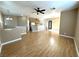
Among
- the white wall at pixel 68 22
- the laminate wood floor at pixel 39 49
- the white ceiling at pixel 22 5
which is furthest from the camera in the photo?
the white wall at pixel 68 22

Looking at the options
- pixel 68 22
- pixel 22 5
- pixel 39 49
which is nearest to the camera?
pixel 39 49

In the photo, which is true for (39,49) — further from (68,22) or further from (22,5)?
(68,22)

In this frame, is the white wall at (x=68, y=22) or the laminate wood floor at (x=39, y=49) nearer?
the laminate wood floor at (x=39, y=49)

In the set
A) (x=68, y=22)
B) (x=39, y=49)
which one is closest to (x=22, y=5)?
(x=39, y=49)

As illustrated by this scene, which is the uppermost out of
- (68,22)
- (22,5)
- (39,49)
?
(22,5)

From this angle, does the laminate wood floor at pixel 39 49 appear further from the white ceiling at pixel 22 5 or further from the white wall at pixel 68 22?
the white wall at pixel 68 22

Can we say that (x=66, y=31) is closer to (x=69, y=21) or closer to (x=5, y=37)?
(x=69, y=21)

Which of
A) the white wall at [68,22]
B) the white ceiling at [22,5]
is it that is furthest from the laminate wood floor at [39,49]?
the white wall at [68,22]

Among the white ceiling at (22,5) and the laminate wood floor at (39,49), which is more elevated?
the white ceiling at (22,5)

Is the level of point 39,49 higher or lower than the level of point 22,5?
lower

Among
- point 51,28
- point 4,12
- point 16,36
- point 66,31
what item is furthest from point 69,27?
point 51,28

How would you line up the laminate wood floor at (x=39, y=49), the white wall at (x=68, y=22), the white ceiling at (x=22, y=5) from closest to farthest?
the white ceiling at (x=22, y=5) < the laminate wood floor at (x=39, y=49) < the white wall at (x=68, y=22)

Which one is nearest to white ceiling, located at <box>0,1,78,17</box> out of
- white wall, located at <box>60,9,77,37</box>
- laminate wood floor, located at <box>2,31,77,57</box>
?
laminate wood floor, located at <box>2,31,77,57</box>

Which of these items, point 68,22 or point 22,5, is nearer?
point 22,5
